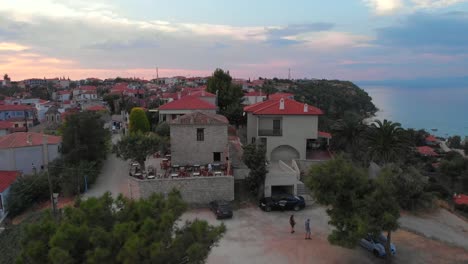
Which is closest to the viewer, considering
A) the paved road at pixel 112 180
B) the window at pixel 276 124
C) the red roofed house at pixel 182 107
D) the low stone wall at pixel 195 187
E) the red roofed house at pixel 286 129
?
the low stone wall at pixel 195 187

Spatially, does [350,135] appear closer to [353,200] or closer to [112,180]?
[353,200]

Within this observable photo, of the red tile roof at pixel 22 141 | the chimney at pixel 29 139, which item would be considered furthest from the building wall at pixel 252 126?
the chimney at pixel 29 139

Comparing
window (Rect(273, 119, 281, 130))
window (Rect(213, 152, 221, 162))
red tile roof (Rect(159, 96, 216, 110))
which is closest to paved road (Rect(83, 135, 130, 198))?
window (Rect(213, 152, 221, 162))

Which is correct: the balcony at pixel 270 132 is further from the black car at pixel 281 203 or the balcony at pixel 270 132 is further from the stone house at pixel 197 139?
the black car at pixel 281 203

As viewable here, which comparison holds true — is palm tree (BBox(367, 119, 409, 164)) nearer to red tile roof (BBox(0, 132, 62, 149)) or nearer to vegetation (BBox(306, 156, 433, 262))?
vegetation (BBox(306, 156, 433, 262))

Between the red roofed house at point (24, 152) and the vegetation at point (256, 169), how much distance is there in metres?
17.4

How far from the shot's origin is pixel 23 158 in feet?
99.1

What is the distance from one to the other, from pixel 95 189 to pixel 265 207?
544 inches

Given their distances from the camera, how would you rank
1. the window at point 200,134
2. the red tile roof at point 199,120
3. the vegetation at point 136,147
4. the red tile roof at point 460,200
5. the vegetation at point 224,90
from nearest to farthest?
the vegetation at point 136,147 → the red tile roof at point 199,120 → the window at point 200,134 → the red tile roof at point 460,200 → the vegetation at point 224,90

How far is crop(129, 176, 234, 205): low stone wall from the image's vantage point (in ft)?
76.0

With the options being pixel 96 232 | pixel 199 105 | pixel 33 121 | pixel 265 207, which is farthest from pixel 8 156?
pixel 33 121

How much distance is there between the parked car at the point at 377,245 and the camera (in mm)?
16297

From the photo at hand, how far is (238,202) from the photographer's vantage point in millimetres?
23797

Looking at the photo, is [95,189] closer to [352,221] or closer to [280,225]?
[280,225]
